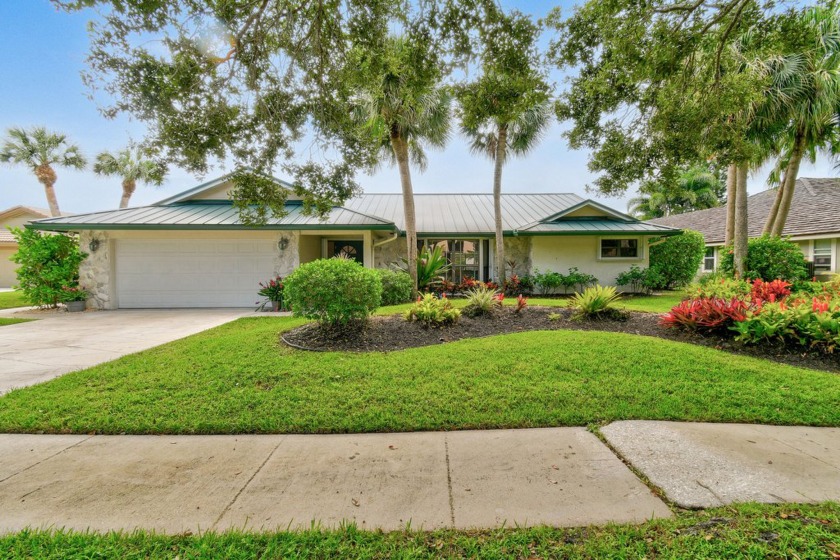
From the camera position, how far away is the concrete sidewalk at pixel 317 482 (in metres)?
2.22

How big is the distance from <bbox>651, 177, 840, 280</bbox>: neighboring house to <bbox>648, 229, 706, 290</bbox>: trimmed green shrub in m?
0.84

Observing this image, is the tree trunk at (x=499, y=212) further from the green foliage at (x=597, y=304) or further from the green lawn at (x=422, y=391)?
the green lawn at (x=422, y=391)

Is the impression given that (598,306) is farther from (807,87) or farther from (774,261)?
(807,87)

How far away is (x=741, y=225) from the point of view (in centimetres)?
1108

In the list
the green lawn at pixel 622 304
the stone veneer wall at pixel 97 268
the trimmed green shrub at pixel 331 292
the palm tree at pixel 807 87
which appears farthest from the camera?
the stone veneer wall at pixel 97 268

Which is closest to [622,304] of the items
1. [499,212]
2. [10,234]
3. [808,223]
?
[499,212]

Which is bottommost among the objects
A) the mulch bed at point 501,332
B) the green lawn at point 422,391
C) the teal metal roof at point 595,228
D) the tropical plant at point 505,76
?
the green lawn at point 422,391

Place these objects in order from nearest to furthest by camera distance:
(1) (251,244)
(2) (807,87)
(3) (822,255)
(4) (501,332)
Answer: (4) (501,332)
(2) (807,87)
(1) (251,244)
(3) (822,255)

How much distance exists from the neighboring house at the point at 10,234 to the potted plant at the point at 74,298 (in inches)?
471

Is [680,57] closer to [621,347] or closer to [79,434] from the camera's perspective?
[621,347]

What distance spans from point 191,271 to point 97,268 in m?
2.77

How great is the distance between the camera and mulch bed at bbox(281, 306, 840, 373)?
545cm

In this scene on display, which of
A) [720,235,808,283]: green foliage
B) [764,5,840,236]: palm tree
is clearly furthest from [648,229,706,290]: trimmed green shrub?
[764,5,840,236]: palm tree

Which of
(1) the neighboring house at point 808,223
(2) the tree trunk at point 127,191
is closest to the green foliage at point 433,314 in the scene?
(1) the neighboring house at point 808,223
